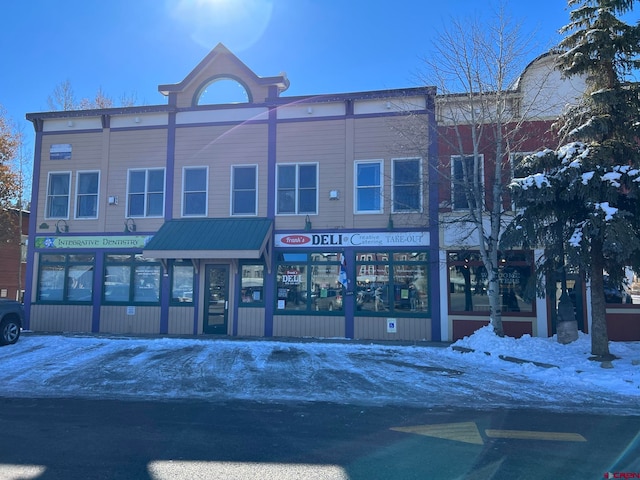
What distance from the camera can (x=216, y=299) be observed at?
49.7 feet

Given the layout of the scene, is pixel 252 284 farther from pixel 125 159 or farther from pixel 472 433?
pixel 472 433

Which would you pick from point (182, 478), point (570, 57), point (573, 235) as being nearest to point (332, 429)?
point (182, 478)

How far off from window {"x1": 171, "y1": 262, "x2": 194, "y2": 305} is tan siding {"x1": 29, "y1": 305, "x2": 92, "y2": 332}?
3092 mm

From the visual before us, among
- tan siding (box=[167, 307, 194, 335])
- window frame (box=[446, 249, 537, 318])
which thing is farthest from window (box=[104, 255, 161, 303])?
window frame (box=[446, 249, 537, 318])

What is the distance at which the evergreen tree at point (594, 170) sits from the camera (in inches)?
369

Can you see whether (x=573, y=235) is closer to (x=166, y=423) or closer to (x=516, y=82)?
(x=516, y=82)

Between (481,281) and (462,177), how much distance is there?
125 inches

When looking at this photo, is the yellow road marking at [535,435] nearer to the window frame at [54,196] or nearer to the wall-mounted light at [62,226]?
the wall-mounted light at [62,226]

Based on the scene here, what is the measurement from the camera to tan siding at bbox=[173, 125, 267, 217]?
15391 mm

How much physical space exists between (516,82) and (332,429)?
11868 mm

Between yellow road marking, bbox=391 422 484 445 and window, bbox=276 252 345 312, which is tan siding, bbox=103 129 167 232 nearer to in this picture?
window, bbox=276 252 345 312

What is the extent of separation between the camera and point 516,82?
539 inches

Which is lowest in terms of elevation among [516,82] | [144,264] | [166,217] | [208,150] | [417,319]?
[417,319]

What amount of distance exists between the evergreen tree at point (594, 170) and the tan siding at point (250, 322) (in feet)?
25.8
